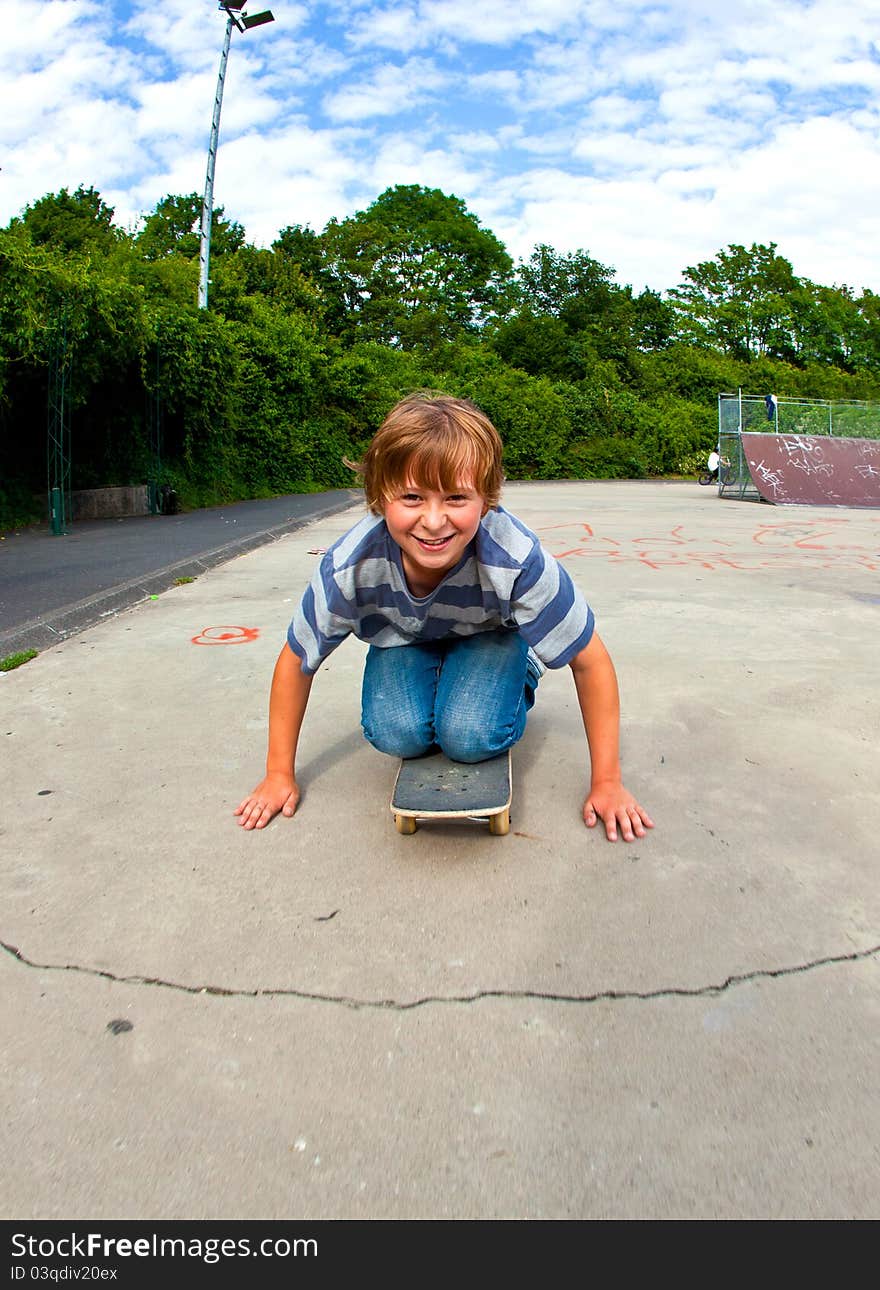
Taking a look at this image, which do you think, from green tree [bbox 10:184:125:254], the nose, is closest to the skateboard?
the nose

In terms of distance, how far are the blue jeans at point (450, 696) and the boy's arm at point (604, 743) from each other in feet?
0.75

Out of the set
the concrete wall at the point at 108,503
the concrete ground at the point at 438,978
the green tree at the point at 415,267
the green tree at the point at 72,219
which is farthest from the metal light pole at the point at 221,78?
the concrete ground at the point at 438,978

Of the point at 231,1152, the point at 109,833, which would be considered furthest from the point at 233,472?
the point at 231,1152

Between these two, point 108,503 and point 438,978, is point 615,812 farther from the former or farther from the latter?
point 108,503

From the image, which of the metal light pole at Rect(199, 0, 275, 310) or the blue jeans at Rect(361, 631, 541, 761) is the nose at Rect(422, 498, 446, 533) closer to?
the blue jeans at Rect(361, 631, 541, 761)

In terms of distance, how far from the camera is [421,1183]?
1.30 metres

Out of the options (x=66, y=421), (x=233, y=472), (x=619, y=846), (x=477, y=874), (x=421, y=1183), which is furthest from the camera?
(x=233, y=472)

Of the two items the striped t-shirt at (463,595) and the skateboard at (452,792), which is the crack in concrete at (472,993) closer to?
the skateboard at (452,792)

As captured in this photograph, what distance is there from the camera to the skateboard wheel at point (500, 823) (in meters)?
2.39

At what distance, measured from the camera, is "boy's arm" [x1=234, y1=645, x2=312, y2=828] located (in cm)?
249

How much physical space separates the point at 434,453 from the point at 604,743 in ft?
3.09

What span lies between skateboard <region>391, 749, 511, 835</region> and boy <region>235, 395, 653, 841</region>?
2.0 inches

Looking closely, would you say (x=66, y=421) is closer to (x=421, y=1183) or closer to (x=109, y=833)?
(x=109, y=833)
